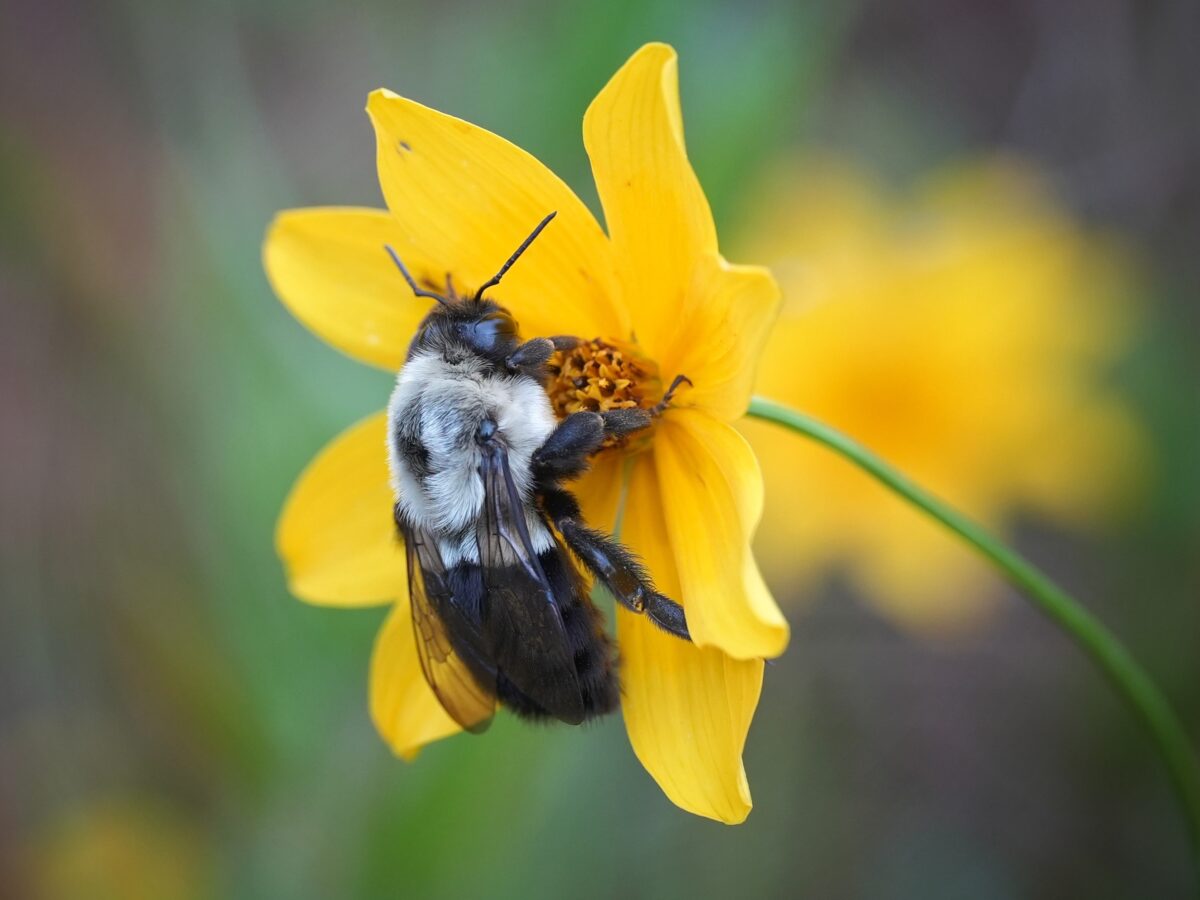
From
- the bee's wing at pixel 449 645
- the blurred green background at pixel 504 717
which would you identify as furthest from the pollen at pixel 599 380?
the blurred green background at pixel 504 717

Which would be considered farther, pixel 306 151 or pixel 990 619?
pixel 306 151

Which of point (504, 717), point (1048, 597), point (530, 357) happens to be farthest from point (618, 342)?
point (504, 717)

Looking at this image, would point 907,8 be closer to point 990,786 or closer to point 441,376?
point 990,786

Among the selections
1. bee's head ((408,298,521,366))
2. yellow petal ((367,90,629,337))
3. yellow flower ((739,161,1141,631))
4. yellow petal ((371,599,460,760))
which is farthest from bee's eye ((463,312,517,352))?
yellow flower ((739,161,1141,631))

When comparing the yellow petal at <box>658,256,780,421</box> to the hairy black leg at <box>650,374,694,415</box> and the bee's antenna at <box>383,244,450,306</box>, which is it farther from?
the bee's antenna at <box>383,244,450,306</box>

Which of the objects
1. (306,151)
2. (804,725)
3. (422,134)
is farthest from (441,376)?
(306,151)

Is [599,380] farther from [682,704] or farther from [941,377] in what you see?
[941,377]

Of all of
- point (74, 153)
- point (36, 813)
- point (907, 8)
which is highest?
point (907, 8)

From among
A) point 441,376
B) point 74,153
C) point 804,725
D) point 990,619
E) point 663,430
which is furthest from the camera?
point 74,153
